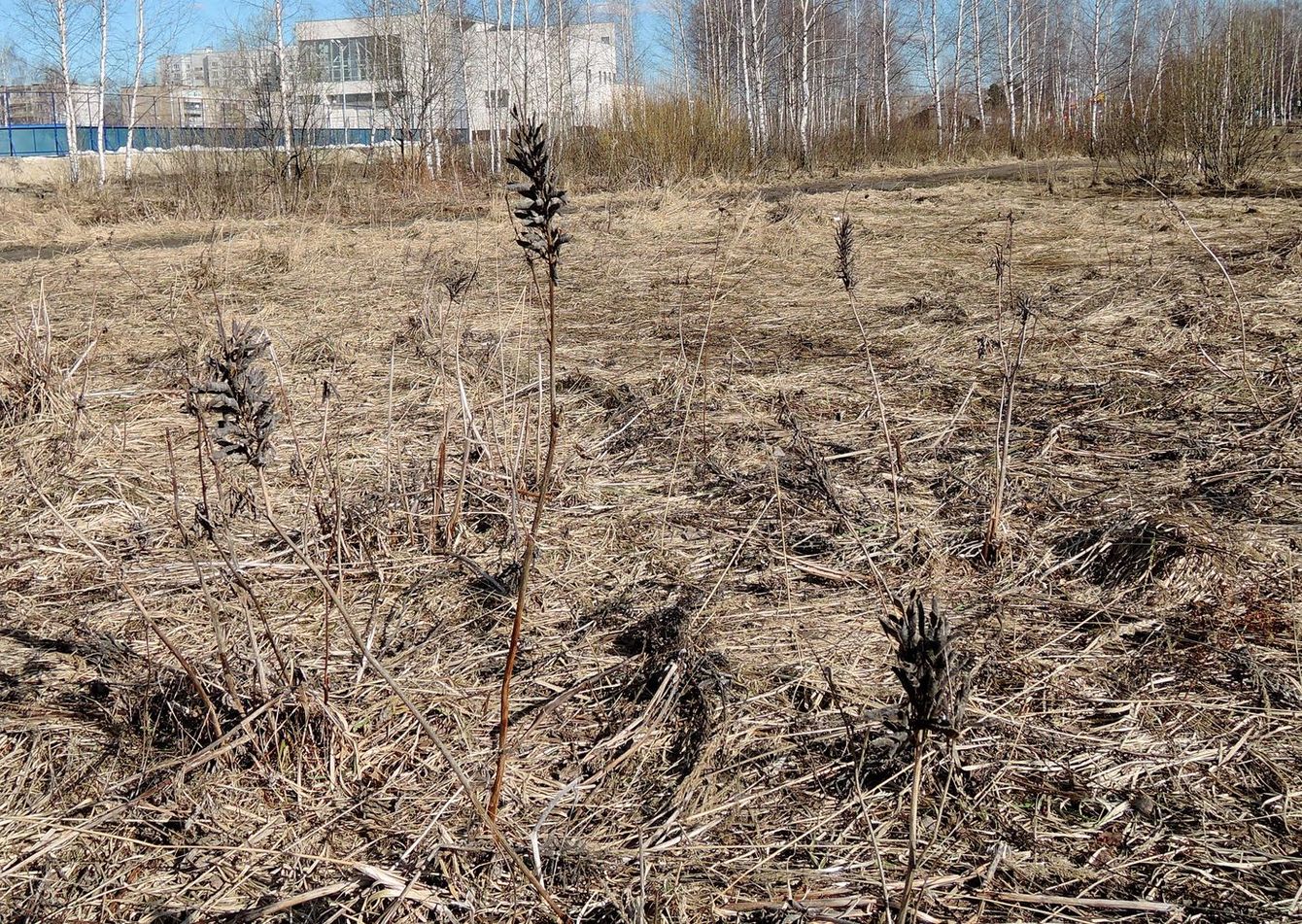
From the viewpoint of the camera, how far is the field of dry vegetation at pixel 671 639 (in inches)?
56.6

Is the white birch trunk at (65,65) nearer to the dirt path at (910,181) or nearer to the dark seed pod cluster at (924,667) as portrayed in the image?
the dirt path at (910,181)

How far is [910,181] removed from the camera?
647 inches

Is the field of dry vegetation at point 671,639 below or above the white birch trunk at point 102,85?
below

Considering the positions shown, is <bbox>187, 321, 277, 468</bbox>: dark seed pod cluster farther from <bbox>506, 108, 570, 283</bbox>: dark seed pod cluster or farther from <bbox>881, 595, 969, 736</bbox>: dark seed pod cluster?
<bbox>881, 595, 969, 736</bbox>: dark seed pod cluster

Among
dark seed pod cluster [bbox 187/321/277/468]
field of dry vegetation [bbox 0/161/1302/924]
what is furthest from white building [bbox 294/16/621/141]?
dark seed pod cluster [bbox 187/321/277/468]

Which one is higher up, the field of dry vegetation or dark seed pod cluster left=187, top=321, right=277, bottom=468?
dark seed pod cluster left=187, top=321, right=277, bottom=468

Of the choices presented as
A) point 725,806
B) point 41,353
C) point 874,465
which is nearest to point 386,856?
point 725,806

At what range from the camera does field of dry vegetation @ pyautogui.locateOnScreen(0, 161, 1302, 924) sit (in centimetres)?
144

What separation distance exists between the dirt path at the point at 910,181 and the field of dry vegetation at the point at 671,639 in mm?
9423

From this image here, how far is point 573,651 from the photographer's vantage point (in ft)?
6.70

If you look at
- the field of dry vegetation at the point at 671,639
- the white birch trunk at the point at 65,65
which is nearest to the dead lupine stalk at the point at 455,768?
the field of dry vegetation at the point at 671,639

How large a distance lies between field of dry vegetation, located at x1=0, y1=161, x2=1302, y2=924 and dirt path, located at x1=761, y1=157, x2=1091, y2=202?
9.42m

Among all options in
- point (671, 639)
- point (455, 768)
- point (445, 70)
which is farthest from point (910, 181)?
point (455, 768)

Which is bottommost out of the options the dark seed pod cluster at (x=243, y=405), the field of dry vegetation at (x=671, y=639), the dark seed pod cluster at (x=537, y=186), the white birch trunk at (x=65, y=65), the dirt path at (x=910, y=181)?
the field of dry vegetation at (x=671, y=639)
